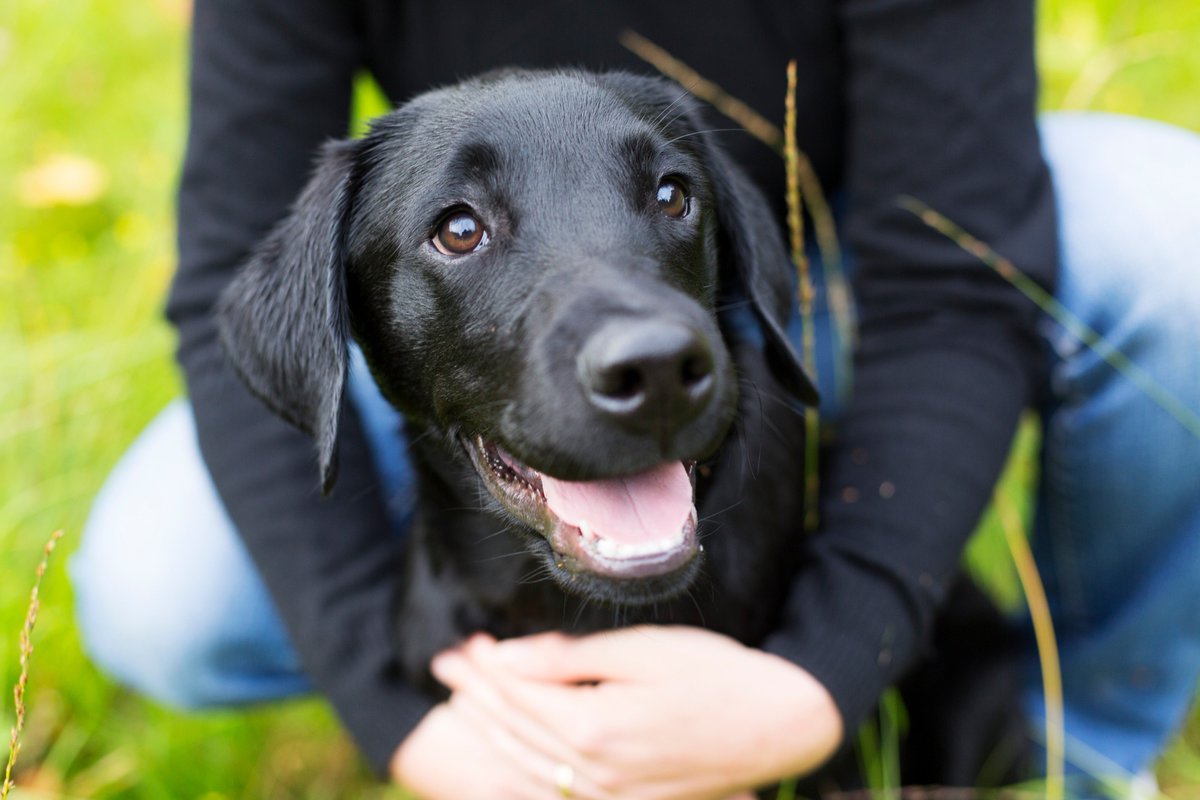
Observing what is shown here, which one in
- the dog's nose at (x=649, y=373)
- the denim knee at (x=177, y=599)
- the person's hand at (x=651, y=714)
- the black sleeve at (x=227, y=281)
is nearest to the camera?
the dog's nose at (x=649, y=373)

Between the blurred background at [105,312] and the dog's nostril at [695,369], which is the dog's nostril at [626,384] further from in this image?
the blurred background at [105,312]

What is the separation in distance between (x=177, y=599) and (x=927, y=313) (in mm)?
1583

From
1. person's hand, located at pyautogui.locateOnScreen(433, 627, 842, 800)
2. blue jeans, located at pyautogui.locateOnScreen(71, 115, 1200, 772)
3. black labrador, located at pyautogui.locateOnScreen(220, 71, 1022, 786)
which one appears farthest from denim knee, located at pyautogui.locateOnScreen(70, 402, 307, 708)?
person's hand, located at pyautogui.locateOnScreen(433, 627, 842, 800)

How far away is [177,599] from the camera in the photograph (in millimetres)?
2240

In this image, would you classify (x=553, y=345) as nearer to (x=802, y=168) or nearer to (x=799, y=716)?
(x=799, y=716)

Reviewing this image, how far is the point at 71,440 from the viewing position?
9.38 feet

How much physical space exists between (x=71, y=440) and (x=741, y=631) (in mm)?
1908

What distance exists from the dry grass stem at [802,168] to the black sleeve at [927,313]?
0.16 metres

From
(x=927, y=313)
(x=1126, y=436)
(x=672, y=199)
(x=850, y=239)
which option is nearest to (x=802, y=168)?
(x=850, y=239)

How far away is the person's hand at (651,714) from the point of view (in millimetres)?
1727

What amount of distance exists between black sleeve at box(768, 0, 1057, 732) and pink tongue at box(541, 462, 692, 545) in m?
0.44

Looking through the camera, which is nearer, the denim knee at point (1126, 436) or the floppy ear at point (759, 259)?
the floppy ear at point (759, 259)

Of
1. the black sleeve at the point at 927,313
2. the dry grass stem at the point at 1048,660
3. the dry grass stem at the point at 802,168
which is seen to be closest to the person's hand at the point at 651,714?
the black sleeve at the point at 927,313

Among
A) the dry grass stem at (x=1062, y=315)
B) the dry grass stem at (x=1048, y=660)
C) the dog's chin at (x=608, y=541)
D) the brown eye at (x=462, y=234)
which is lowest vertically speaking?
the dry grass stem at (x=1048, y=660)
